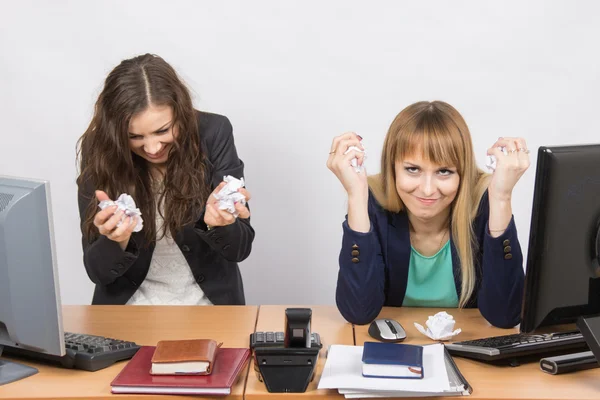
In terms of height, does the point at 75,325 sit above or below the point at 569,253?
below

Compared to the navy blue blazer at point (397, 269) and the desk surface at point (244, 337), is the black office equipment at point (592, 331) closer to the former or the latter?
Result: the desk surface at point (244, 337)

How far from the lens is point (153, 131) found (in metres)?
2.56

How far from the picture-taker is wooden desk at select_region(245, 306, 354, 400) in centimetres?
A: 179

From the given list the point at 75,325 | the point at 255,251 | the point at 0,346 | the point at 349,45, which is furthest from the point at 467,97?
the point at 0,346

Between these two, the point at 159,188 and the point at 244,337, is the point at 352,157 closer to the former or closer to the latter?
the point at 244,337

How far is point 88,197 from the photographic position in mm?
2666

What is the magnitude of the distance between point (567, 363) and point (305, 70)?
6.82 feet

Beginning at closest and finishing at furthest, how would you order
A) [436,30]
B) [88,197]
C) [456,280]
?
[456,280] < [88,197] < [436,30]

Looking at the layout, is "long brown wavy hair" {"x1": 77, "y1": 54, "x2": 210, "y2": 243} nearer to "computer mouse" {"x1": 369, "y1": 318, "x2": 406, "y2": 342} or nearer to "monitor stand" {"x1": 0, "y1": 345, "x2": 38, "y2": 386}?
"monitor stand" {"x1": 0, "y1": 345, "x2": 38, "y2": 386}

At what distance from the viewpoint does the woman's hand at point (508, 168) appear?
2229mm

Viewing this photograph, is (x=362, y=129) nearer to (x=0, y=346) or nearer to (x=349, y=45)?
(x=349, y=45)

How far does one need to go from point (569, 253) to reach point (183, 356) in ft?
3.21

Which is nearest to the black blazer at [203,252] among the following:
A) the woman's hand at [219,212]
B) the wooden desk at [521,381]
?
the woman's hand at [219,212]

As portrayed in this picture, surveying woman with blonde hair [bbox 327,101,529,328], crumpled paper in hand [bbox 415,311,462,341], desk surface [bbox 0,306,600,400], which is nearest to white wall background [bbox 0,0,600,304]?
woman with blonde hair [bbox 327,101,529,328]
